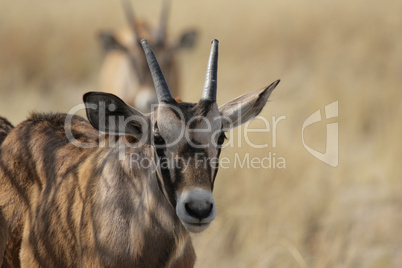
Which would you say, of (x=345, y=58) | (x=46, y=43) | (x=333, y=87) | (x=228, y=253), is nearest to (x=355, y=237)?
(x=228, y=253)

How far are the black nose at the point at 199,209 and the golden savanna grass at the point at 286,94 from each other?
9.50 feet

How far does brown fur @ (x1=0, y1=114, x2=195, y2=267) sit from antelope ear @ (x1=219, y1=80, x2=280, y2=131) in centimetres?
56

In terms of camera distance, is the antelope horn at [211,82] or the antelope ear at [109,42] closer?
the antelope horn at [211,82]

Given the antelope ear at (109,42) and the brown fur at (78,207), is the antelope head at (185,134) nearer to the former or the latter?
the brown fur at (78,207)

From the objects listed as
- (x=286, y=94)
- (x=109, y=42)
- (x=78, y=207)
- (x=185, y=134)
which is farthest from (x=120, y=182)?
(x=286, y=94)

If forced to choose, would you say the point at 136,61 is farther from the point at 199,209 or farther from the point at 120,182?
the point at 199,209

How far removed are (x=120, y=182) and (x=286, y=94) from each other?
965cm

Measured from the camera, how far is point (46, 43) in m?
16.1

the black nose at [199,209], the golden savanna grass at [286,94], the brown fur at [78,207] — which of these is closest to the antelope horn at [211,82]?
the brown fur at [78,207]

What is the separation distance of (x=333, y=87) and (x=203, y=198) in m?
9.28

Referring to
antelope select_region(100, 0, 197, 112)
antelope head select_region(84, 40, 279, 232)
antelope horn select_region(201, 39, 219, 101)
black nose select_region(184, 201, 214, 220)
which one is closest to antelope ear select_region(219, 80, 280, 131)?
antelope head select_region(84, 40, 279, 232)

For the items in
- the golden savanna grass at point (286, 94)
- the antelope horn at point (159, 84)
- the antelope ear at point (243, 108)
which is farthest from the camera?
the golden savanna grass at point (286, 94)

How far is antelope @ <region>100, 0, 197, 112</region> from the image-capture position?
11.3 m

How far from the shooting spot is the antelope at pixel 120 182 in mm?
4188
